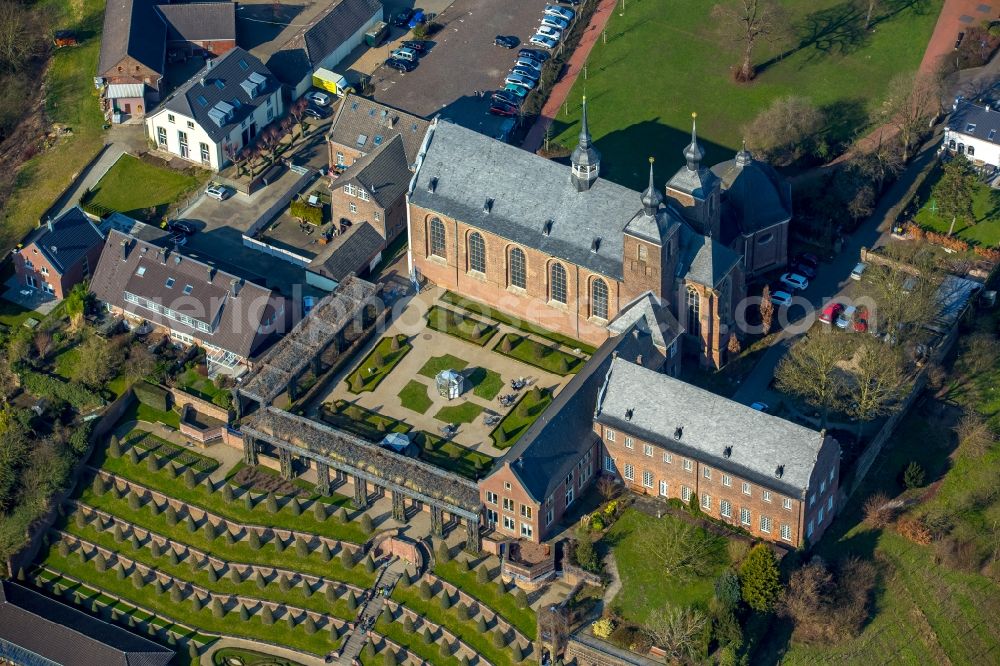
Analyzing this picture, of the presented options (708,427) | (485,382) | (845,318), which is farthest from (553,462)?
(845,318)

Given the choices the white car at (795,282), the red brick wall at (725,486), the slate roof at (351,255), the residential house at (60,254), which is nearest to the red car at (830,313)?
the white car at (795,282)

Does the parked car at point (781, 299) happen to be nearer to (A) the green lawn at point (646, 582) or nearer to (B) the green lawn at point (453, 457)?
(A) the green lawn at point (646, 582)

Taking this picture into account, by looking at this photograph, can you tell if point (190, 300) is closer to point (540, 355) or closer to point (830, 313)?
point (540, 355)

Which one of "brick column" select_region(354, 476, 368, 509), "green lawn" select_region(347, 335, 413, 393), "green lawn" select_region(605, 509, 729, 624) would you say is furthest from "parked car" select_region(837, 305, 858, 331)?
"brick column" select_region(354, 476, 368, 509)

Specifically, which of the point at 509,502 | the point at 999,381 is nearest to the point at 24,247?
the point at 509,502

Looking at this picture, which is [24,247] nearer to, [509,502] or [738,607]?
[509,502]
